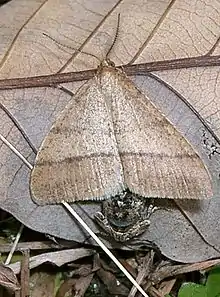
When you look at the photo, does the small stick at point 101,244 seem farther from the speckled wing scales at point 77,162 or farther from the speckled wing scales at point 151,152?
the speckled wing scales at point 151,152

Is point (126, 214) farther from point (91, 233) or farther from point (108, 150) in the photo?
point (108, 150)

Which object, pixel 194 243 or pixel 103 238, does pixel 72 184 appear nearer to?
pixel 103 238

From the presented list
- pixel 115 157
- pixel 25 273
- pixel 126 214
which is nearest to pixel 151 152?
pixel 115 157

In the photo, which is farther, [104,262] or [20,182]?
[104,262]

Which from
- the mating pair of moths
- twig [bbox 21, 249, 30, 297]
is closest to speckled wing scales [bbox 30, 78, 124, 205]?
the mating pair of moths

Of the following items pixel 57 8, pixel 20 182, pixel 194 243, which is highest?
pixel 57 8

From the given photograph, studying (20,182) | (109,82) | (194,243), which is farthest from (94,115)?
(194,243)

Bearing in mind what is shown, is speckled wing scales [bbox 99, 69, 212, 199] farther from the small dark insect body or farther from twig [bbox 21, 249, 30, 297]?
twig [bbox 21, 249, 30, 297]

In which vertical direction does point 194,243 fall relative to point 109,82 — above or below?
below
